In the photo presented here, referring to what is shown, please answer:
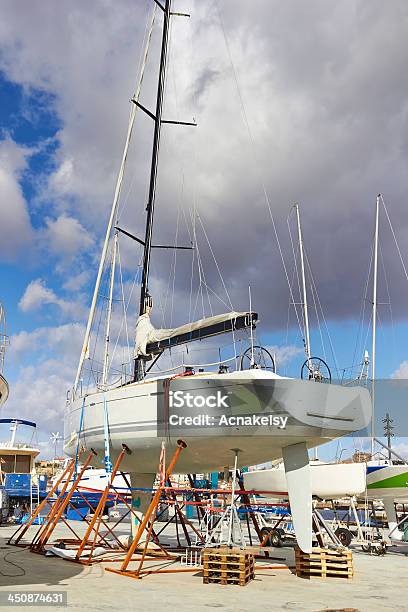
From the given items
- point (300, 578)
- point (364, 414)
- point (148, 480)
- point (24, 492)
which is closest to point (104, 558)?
point (148, 480)

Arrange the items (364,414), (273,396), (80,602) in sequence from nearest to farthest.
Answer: (80,602), (273,396), (364,414)

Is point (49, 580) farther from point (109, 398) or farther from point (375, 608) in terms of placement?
point (375, 608)

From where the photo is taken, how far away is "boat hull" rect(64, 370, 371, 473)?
12477 millimetres

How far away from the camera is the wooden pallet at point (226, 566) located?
1141 cm

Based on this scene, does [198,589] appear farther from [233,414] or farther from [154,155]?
[154,155]

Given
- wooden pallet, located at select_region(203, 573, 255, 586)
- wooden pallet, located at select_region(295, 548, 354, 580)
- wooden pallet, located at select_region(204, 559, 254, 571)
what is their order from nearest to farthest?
1. wooden pallet, located at select_region(203, 573, 255, 586)
2. wooden pallet, located at select_region(204, 559, 254, 571)
3. wooden pallet, located at select_region(295, 548, 354, 580)

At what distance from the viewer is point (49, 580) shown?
1113cm

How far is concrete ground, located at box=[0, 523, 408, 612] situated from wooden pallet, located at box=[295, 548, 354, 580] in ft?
0.66

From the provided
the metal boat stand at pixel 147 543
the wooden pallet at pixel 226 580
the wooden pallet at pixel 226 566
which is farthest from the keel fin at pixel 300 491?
the metal boat stand at pixel 147 543

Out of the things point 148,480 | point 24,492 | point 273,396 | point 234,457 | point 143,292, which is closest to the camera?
point 273,396

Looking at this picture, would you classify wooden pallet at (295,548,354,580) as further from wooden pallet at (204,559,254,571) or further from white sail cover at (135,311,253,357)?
white sail cover at (135,311,253,357)

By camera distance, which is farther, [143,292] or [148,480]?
[143,292]

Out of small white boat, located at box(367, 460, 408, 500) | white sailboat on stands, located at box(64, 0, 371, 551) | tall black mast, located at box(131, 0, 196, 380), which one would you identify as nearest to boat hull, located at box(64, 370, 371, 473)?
white sailboat on stands, located at box(64, 0, 371, 551)

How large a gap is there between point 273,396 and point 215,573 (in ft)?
12.5
